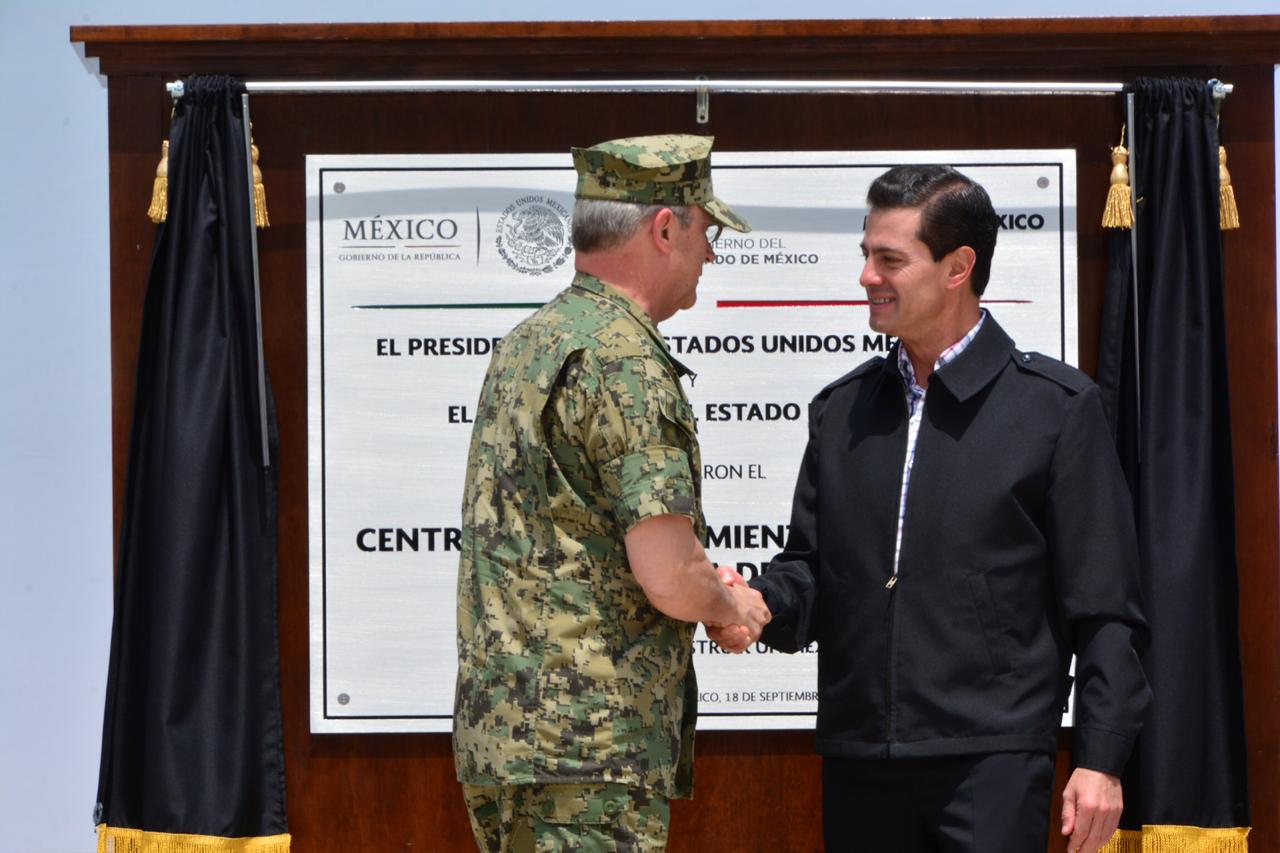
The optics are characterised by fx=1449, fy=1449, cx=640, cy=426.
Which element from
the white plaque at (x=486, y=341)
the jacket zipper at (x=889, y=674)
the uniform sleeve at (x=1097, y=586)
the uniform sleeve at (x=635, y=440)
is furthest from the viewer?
the white plaque at (x=486, y=341)

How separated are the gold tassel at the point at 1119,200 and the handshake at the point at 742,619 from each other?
52.9 inches

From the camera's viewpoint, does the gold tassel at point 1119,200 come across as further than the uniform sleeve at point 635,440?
Yes

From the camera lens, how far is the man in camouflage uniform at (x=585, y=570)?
→ 6.70ft

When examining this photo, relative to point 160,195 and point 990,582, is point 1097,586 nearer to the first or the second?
point 990,582

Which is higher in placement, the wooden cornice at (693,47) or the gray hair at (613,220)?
the wooden cornice at (693,47)

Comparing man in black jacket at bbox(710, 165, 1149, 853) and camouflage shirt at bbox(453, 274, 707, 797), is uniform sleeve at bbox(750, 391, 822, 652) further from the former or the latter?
camouflage shirt at bbox(453, 274, 707, 797)

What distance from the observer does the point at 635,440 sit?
203cm

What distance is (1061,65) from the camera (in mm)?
3238

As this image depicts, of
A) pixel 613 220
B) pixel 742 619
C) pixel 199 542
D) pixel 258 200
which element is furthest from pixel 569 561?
pixel 258 200

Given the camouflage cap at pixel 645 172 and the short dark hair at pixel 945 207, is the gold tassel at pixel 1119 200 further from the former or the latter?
the camouflage cap at pixel 645 172

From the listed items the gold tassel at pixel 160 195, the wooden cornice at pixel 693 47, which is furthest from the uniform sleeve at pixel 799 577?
the gold tassel at pixel 160 195

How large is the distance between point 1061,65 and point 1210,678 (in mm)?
1393

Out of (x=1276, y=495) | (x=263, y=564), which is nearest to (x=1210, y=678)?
(x=1276, y=495)

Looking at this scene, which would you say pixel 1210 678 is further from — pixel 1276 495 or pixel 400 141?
pixel 400 141
